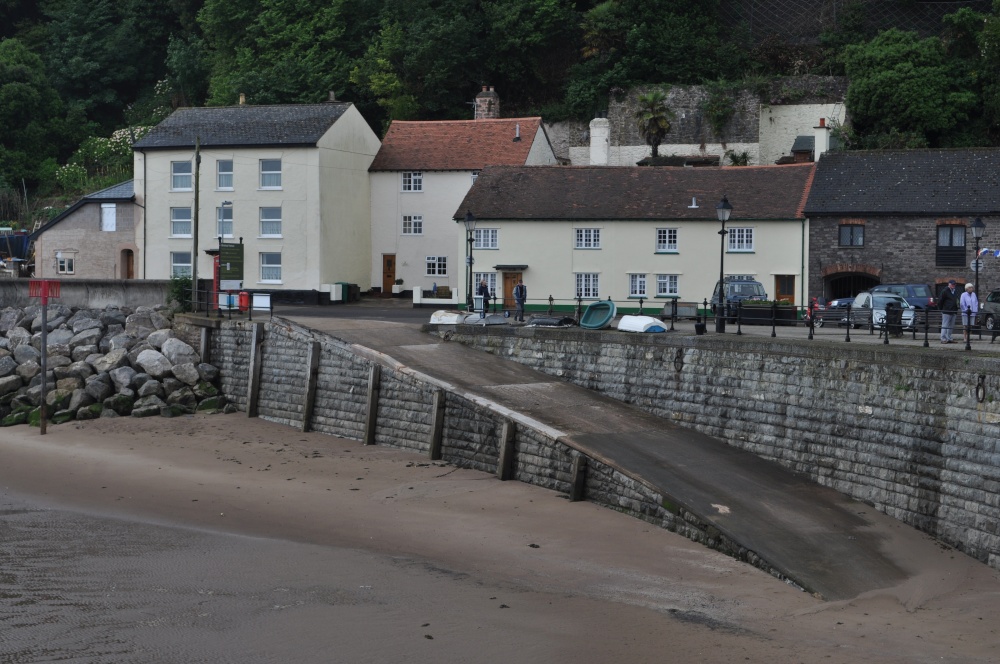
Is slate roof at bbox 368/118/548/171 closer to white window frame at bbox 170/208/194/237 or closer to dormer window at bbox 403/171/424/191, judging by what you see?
dormer window at bbox 403/171/424/191

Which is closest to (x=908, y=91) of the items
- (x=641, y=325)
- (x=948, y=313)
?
(x=641, y=325)

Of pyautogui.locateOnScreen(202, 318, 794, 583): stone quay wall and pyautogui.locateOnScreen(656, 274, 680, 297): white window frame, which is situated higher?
pyautogui.locateOnScreen(656, 274, 680, 297): white window frame

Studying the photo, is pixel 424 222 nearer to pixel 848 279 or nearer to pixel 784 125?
pixel 784 125

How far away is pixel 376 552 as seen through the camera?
55.0ft

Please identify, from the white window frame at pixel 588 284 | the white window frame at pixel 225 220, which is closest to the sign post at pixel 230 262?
the white window frame at pixel 225 220

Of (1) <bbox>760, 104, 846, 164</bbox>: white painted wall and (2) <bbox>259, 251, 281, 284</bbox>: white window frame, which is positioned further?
(1) <bbox>760, 104, 846, 164</bbox>: white painted wall

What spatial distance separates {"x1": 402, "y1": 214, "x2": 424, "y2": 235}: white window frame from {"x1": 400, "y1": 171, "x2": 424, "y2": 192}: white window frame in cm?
102

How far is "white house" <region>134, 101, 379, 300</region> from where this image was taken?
42.5 meters

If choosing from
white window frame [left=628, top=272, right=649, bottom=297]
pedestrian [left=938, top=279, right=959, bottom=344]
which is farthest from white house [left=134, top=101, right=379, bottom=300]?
pedestrian [left=938, top=279, right=959, bottom=344]

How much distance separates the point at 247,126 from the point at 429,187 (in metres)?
6.97

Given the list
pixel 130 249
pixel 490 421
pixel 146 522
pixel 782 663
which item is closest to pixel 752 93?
pixel 130 249

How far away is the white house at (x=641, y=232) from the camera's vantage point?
36.6m

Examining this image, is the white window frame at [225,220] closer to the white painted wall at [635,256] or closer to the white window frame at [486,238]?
the white window frame at [486,238]

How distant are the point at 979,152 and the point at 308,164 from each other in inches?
866
